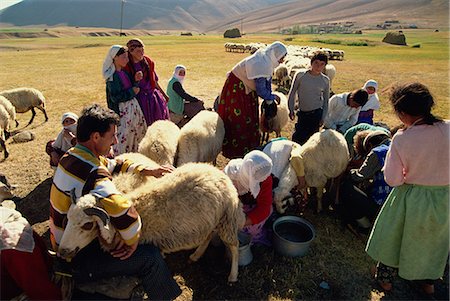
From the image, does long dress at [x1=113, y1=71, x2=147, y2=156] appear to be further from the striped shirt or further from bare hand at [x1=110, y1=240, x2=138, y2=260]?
bare hand at [x1=110, y1=240, x2=138, y2=260]

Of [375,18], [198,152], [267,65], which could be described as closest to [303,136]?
[267,65]

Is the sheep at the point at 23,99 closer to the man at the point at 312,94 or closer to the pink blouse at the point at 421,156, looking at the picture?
the man at the point at 312,94

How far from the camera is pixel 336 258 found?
3.81 metres

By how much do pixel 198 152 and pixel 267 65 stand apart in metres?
1.67

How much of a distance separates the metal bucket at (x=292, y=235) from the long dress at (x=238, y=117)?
1573mm

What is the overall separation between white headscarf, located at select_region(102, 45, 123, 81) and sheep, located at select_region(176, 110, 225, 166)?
139cm

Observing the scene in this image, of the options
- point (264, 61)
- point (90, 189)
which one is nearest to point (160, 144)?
point (90, 189)

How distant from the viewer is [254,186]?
3318 millimetres

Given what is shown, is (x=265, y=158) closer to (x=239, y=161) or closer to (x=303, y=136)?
(x=239, y=161)

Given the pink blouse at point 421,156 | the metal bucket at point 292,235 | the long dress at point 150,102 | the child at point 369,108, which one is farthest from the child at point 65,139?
the child at point 369,108

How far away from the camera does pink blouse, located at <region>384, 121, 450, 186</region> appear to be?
261 cm

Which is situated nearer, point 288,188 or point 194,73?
point 288,188

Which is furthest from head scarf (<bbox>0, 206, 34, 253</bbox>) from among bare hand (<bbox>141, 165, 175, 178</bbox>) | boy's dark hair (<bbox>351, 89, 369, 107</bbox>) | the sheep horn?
boy's dark hair (<bbox>351, 89, 369, 107</bbox>)

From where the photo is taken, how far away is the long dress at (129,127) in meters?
4.92
